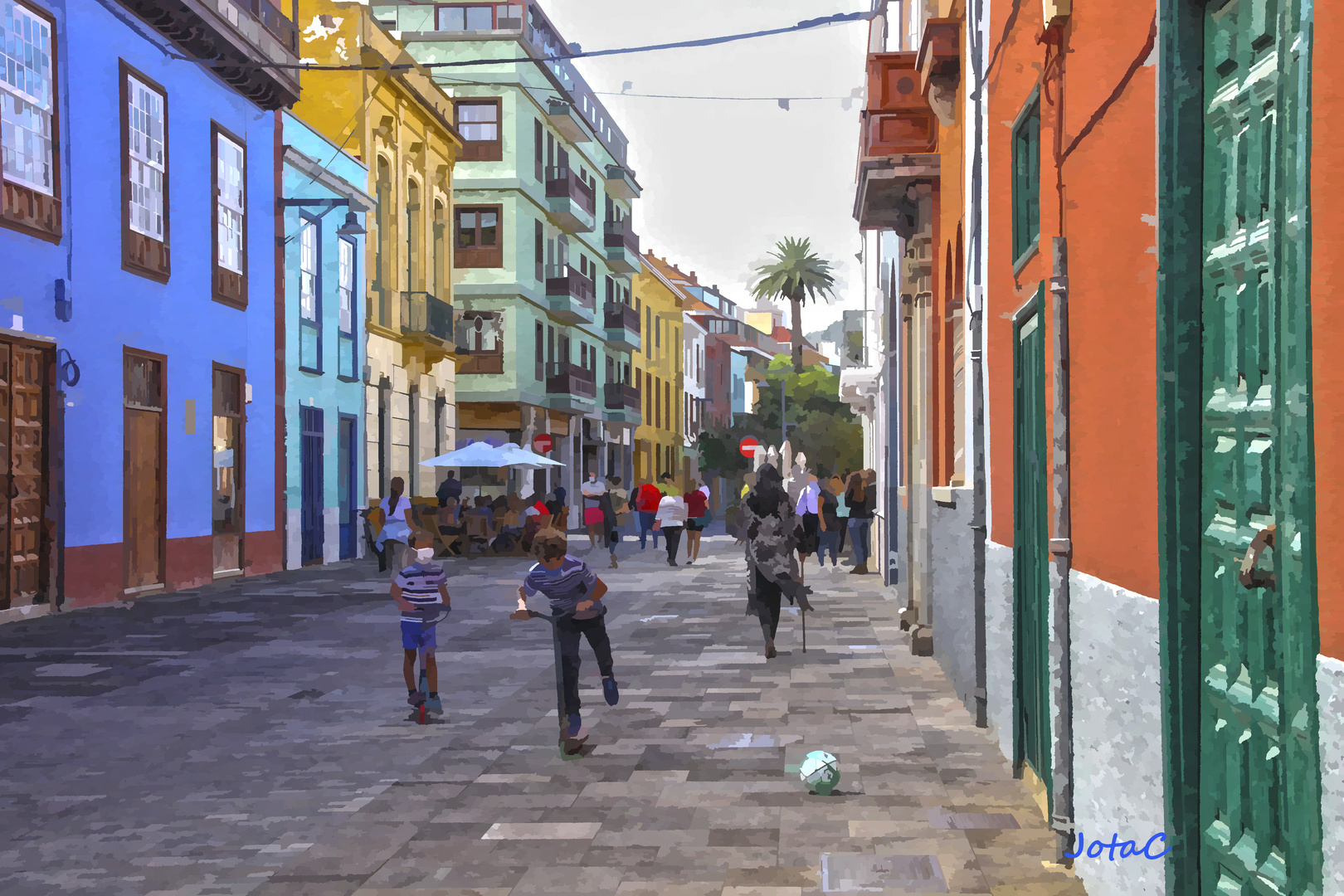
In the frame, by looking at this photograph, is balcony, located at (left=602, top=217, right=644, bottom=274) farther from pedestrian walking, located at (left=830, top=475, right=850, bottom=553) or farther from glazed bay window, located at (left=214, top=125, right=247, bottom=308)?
glazed bay window, located at (left=214, top=125, right=247, bottom=308)

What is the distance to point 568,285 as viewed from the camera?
4741cm

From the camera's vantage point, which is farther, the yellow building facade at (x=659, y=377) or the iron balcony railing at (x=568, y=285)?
the yellow building facade at (x=659, y=377)

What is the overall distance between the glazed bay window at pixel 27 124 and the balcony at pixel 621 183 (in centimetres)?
4125

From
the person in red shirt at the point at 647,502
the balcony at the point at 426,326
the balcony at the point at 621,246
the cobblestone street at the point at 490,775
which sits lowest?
the cobblestone street at the point at 490,775

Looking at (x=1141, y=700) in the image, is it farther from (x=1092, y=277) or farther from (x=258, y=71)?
(x=258, y=71)

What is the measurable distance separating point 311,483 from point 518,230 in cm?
1782

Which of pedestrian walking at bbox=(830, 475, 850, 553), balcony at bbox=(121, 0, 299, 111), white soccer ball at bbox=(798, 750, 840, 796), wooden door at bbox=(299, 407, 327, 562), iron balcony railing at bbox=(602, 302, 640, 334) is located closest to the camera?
white soccer ball at bbox=(798, 750, 840, 796)

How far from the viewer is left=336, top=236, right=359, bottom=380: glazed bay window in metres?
29.1

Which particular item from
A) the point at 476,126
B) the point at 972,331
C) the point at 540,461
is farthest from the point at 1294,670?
the point at 476,126

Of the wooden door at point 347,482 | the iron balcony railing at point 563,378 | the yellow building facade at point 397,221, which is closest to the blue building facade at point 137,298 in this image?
the wooden door at point 347,482

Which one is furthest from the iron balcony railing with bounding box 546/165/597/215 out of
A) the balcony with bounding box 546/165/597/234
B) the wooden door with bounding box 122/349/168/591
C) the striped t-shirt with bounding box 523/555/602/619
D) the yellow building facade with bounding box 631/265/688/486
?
the striped t-shirt with bounding box 523/555/602/619

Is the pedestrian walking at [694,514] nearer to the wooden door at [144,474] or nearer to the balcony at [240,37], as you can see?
the balcony at [240,37]

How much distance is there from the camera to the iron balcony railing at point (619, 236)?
5753 centimetres

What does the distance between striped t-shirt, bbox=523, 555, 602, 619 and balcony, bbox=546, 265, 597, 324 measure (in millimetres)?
38341
